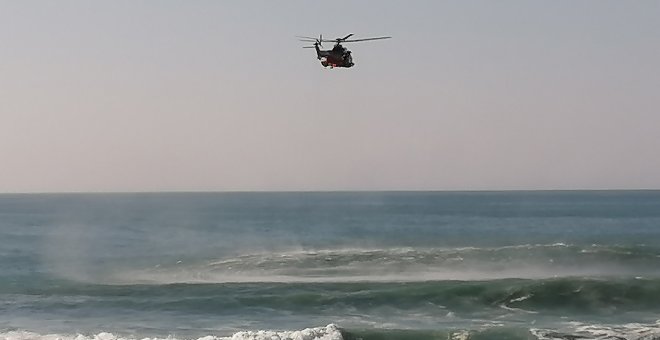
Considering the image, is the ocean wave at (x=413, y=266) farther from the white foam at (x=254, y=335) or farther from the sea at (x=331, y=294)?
the white foam at (x=254, y=335)

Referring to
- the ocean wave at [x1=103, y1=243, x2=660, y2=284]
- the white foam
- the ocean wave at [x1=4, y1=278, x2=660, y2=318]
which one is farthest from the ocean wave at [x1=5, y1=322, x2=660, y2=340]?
the ocean wave at [x1=103, y1=243, x2=660, y2=284]

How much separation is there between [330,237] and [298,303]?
4997cm

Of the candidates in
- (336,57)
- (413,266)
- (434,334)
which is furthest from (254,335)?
(413,266)

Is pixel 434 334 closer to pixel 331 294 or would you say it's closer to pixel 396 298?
pixel 396 298

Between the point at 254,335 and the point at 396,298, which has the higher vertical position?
the point at 396,298

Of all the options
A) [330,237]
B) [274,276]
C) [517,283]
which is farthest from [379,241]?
[517,283]

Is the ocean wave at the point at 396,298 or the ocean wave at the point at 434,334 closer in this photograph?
the ocean wave at the point at 434,334

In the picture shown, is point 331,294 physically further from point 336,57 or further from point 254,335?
point 336,57

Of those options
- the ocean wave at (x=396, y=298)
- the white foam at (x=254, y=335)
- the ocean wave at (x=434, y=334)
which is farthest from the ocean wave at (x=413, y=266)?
the white foam at (x=254, y=335)

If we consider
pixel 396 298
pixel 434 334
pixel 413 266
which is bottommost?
pixel 434 334

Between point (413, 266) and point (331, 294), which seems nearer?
point (331, 294)

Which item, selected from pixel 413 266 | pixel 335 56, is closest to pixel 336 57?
pixel 335 56

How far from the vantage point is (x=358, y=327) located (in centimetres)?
3200

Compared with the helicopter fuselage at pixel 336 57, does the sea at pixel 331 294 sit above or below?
below
